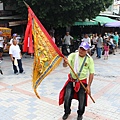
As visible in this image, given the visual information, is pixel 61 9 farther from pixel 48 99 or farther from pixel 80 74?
pixel 80 74

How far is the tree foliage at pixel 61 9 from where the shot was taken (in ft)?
35.3

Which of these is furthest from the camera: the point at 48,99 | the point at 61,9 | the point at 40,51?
the point at 61,9

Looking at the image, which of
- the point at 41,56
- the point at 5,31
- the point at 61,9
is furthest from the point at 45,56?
the point at 5,31

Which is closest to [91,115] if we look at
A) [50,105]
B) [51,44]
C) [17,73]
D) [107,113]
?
[107,113]

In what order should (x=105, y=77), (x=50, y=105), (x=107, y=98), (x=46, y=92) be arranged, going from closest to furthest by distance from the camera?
1. (x=50, y=105)
2. (x=107, y=98)
3. (x=46, y=92)
4. (x=105, y=77)

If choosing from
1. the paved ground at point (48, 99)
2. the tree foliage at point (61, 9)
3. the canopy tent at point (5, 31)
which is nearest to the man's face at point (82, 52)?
the paved ground at point (48, 99)

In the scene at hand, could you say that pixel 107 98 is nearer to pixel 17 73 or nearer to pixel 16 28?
pixel 17 73

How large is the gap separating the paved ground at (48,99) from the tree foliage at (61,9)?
380 cm

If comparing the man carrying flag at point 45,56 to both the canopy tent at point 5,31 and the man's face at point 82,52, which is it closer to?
the man's face at point 82,52

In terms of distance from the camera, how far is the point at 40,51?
3.84 m

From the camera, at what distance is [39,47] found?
3.83 meters

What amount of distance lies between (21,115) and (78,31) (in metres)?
14.8

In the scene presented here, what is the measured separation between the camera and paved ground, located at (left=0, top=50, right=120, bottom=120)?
15.6ft

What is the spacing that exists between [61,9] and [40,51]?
24.6ft
